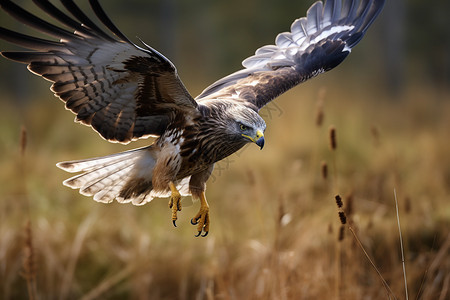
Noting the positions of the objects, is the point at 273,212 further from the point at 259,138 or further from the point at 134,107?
the point at 259,138

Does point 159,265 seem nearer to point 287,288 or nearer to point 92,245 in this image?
point 92,245

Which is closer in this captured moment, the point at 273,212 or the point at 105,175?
the point at 105,175

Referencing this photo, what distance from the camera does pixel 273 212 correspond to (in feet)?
22.7

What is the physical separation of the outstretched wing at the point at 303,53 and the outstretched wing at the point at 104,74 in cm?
72

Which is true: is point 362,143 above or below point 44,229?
above

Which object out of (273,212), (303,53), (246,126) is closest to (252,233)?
(273,212)

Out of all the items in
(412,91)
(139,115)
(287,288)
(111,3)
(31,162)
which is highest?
(111,3)

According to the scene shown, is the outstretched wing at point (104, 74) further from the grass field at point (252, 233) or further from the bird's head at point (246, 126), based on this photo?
the grass field at point (252, 233)

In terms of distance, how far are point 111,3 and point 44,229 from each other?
53.3ft

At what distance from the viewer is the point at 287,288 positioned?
4.22 metres

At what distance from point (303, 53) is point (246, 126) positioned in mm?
1709

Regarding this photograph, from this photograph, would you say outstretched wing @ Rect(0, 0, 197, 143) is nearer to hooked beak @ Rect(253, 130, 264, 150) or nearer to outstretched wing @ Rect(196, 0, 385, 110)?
hooked beak @ Rect(253, 130, 264, 150)

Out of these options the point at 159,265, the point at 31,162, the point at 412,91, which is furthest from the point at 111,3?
the point at 159,265

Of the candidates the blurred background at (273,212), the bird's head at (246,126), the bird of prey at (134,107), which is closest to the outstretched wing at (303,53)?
the bird of prey at (134,107)
